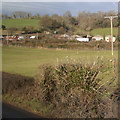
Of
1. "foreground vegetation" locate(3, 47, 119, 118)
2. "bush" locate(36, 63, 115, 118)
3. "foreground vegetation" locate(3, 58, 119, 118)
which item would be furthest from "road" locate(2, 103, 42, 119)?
"bush" locate(36, 63, 115, 118)

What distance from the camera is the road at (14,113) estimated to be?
8359mm

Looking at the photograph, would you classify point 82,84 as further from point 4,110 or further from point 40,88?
point 4,110

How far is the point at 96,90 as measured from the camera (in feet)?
20.7

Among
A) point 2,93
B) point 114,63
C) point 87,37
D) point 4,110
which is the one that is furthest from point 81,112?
point 87,37

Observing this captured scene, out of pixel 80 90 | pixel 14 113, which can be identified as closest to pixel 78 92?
pixel 80 90

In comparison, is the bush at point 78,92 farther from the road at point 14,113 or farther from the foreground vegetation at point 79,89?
the road at point 14,113

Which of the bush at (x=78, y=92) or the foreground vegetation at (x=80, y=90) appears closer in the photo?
the foreground vegetation at (x=80, y=90)

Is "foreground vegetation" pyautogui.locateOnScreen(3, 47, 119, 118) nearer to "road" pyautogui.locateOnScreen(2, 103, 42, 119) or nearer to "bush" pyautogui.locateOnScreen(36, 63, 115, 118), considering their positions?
"bush" pyautogui.locateOnScreen(36, 63, 115, 118)

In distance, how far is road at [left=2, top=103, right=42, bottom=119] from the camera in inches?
329

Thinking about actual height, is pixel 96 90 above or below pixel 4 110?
above

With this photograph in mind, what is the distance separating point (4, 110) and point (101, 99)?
473cm

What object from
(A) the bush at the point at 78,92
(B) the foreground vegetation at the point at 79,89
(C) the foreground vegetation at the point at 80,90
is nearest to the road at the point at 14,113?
(B) the foreground vegetation at the point at 79,89

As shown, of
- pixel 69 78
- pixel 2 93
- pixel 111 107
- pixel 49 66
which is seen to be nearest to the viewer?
pixel 111 107

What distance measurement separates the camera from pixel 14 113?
28.8ft
